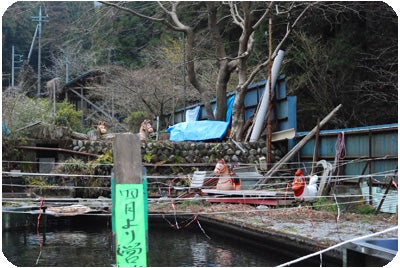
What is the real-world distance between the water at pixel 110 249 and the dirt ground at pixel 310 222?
0.43 metres

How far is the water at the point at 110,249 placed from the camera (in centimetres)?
906

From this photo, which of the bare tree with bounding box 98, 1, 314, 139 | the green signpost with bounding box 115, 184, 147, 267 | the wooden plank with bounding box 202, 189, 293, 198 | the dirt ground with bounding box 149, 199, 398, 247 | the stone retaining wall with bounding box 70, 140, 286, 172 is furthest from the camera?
the bare tree with bounding box 98, 1, 314, 139

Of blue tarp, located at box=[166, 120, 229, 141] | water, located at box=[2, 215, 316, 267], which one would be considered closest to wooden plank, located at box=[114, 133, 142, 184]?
water, located at box=[2, 215, 316, 267]

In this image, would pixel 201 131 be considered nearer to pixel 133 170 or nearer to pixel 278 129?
pixel 278 129

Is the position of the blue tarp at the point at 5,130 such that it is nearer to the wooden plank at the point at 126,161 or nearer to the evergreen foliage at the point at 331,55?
the evergreen foliage at the point at 331,55

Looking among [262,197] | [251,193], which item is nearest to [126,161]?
[262,197]

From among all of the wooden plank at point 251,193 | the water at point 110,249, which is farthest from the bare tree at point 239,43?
the water at point 110,249

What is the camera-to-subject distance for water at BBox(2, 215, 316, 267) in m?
9.06

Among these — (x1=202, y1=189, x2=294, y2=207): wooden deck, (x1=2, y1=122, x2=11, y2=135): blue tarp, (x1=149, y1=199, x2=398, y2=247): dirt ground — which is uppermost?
(x1=2, y1=122, x2=11, y2=135): blue tarp

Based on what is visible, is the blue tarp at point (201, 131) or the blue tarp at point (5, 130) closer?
the blue tarp at point (5, 130)

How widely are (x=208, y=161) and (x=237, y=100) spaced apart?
2.59 m

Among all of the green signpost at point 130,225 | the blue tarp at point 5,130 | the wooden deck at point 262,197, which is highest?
the blue tarp at point 5,130

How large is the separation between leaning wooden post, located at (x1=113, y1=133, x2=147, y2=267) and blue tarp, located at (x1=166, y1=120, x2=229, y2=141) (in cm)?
1467

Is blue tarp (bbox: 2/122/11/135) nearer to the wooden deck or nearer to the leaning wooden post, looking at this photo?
the wooden deck
